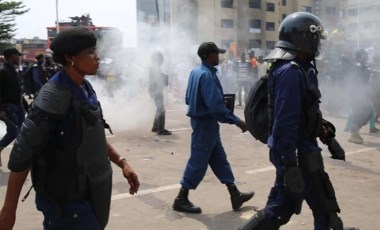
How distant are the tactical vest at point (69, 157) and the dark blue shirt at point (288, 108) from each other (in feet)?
3.72

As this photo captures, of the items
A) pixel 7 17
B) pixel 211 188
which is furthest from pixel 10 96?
pixel 7 17

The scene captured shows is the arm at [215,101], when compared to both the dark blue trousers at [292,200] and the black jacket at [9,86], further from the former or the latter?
the black jacket at [9,86]

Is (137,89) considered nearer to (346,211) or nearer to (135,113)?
(135,113)

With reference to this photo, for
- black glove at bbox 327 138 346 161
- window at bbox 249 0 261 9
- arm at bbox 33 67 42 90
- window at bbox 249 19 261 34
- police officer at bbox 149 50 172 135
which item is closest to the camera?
black glove at bbox 327 138 346 161

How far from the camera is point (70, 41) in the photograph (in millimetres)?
2223

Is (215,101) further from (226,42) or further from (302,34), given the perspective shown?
(226,42)

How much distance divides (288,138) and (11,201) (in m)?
1.57

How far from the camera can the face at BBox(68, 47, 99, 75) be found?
2266mm

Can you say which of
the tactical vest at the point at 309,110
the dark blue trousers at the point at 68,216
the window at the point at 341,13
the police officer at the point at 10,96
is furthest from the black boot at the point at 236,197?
the window at the point at 341,13

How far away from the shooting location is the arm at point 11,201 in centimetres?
206

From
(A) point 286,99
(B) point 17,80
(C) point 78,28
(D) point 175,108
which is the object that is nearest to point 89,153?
(C) point 78,28

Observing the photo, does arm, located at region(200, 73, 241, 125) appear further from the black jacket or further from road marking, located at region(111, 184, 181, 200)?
the black jacket

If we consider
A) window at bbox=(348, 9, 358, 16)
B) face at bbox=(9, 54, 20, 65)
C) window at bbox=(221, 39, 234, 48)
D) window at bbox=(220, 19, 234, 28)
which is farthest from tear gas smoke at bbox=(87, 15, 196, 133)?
face at bbox=(9, 54, 20, 65)

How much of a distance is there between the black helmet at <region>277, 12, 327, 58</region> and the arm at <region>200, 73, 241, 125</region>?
47.7 inches
